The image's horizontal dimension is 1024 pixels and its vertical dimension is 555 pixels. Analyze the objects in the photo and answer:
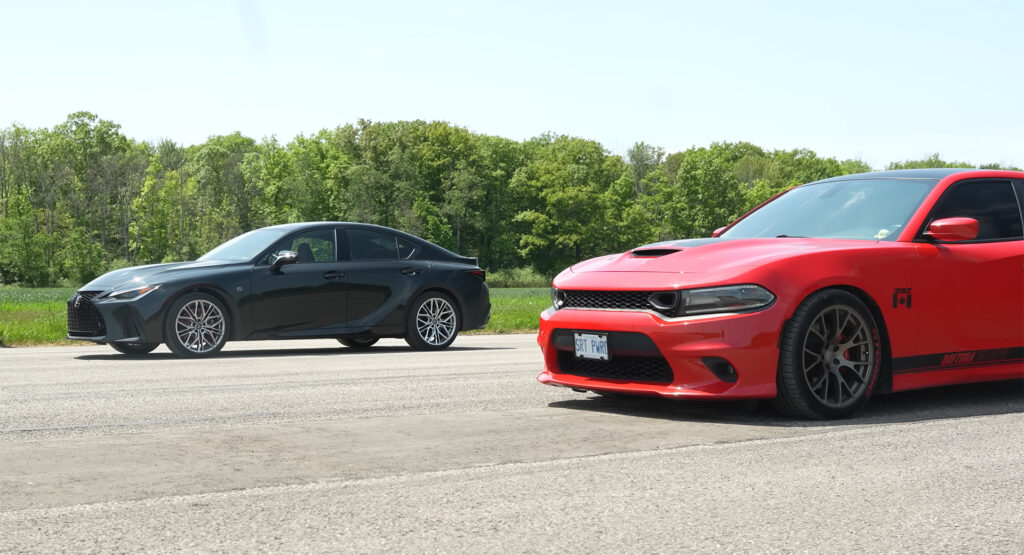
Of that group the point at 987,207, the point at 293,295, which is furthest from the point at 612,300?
the point at 293,295

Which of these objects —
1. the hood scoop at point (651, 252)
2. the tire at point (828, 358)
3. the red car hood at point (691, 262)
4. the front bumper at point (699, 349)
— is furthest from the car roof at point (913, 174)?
the front bumper at point (699, 349)

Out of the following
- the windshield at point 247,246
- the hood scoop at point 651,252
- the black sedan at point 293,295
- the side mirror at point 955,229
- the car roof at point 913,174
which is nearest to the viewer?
the side mirror at point 955,229

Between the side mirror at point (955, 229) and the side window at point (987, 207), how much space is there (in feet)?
1.28

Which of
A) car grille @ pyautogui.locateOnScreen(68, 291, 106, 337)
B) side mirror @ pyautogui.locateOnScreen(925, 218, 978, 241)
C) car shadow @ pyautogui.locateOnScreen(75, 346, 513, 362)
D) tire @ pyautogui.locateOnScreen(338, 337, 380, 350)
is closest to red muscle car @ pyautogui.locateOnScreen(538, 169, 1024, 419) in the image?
side mirror @ pyautogui.locateOnScreen(925, 218, 978, 241)

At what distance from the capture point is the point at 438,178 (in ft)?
300

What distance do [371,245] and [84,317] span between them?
11.0 feet

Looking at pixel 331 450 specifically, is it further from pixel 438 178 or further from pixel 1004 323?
pixel 438 178

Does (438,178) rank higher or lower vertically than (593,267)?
higher

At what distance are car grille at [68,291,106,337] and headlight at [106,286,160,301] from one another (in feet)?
0.89

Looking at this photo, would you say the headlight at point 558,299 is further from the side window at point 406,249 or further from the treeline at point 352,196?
the treeline at point 352,196

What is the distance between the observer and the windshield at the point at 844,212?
7359 mm

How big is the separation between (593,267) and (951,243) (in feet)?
7.80

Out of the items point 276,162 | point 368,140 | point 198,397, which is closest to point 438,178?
point 368,140

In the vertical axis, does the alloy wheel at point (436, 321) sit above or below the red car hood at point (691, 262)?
below
